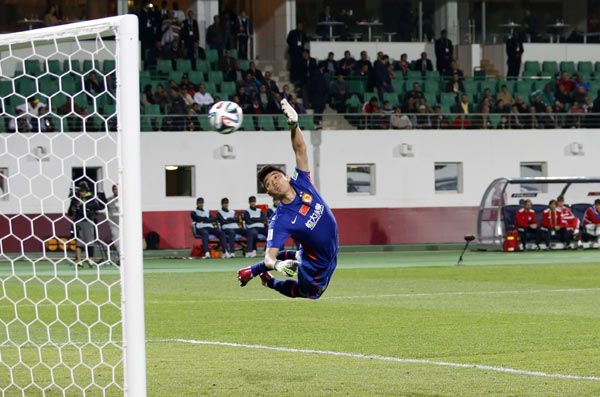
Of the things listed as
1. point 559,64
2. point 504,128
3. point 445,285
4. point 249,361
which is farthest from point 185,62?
point 249,361

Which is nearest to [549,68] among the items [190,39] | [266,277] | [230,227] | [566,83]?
[566,83]

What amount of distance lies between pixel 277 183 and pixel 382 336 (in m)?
3.43

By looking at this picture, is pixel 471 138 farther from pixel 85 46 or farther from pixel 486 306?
pixel 486 306

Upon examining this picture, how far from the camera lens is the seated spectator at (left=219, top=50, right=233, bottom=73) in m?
38.4

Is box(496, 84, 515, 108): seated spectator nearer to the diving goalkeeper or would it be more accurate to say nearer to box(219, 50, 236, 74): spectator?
box(219, 50, 236, 74): spectator

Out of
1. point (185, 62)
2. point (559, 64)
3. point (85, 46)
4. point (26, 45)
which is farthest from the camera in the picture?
point (559, 64)

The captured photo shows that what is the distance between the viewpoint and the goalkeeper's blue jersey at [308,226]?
11.8 m

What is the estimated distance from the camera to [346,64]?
132ft

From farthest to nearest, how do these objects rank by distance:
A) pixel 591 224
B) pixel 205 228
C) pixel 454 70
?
pixel 454 70
pixel 591 224
pixel 205 228

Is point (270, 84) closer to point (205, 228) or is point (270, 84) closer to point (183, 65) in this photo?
point (183, 65)

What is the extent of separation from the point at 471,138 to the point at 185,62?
8.87 m

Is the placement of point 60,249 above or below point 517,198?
below

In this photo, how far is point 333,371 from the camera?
11.6m

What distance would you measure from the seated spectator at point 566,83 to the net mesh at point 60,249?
14.4 m
